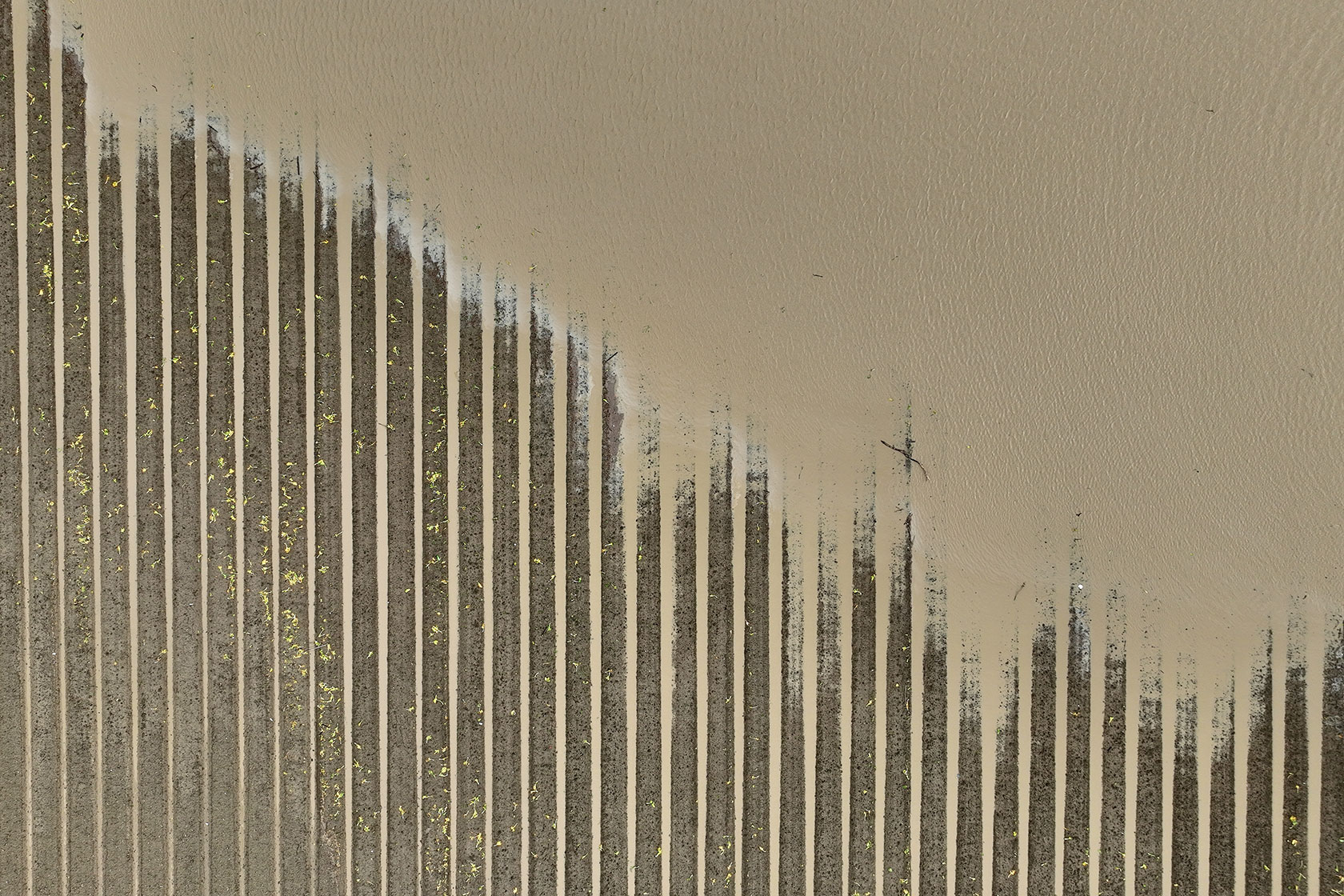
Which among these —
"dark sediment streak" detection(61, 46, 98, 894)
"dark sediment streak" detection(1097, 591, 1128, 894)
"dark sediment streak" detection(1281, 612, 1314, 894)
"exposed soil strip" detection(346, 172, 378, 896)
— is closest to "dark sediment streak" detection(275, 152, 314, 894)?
"exposed soil strip" detection(346, 172, 378, 896)

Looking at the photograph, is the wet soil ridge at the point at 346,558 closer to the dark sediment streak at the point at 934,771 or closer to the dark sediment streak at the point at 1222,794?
the dark sediment streak at the point at 934,771

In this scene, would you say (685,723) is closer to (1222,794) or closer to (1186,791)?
(1186,791)

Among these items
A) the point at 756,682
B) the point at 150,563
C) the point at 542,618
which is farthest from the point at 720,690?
the point at 150,563

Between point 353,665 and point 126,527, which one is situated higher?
point 126,527

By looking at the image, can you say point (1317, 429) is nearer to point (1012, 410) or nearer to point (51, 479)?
point (1012, 410)

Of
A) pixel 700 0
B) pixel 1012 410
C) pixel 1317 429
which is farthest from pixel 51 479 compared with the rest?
pixel 1317 429

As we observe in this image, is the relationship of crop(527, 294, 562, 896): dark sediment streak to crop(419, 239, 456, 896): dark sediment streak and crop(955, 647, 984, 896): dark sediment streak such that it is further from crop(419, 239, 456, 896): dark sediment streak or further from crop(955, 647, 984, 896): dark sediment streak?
crop(955, 647, 984, 896): dark sediment streak
